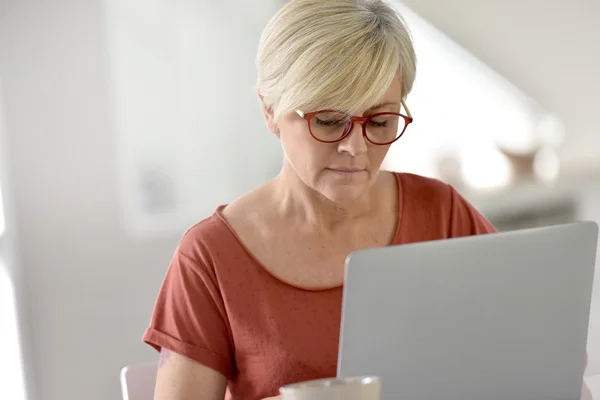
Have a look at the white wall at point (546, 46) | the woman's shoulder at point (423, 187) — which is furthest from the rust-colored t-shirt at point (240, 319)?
the white wall at point (546, 46)

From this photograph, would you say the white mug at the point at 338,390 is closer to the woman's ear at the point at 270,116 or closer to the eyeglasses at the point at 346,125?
the eyeglasses at the point at 346,125

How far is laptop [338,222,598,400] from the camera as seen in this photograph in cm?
98

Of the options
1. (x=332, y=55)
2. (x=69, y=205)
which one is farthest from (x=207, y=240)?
(x=69, y=205)

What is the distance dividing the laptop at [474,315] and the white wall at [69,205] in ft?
6.75

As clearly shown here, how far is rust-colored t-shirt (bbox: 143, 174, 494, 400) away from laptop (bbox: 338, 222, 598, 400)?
454 millimetres

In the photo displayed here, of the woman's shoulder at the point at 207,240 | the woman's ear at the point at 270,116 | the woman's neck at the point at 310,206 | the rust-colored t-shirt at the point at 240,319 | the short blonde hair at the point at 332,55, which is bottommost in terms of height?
the rust-colored t-shirt at the point at 240,319

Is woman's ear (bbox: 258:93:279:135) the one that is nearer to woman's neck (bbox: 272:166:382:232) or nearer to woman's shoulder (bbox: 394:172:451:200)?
woman's neck (bbox: 272:166:382:232)

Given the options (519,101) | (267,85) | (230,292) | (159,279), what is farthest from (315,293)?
(519,101)

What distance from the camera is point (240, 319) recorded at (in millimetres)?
1501

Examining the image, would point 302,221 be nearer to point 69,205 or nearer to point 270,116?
point 270,116

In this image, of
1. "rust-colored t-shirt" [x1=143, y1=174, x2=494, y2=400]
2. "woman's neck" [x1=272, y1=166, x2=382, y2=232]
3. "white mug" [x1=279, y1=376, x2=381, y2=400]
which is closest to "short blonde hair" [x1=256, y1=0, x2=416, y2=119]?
"woman's neck" [x1=272, y1=166, x2=382, y2=232]

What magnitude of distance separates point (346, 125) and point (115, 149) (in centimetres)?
167

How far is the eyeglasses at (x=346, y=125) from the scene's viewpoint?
4.54 feet

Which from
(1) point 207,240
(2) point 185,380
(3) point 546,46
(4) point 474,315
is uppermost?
(3) point 546,46
